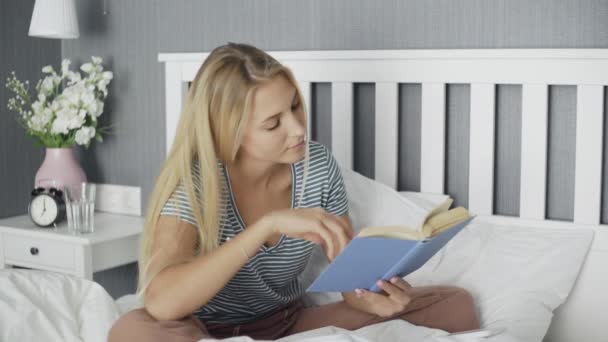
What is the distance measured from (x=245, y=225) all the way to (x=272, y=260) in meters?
0.09

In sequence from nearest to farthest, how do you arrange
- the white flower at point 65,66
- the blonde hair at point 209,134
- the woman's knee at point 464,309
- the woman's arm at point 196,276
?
the woman's arm at point 196,276 < the blonde hair at point 209,134 < the woman's knee at point 464,309 < the white flower at point 65,66

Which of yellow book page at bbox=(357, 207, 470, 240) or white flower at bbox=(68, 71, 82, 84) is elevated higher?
white flower at bbox=(68, 71, 82, 84)

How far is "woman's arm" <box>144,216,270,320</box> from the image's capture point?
1350 millimetres

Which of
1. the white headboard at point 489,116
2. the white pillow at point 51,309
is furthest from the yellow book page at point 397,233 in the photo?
the white headboard at point 489,116

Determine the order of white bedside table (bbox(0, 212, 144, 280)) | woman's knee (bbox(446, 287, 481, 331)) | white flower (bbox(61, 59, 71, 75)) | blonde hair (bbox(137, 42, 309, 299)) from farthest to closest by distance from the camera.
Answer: white flower (bbox(61, 59, 71, 75))
white bedside table (bbox(0, 212, 144, 280))
woman's knee (bbox(446, 287, 481, 331))
blonde hair (bbox(137, 42, 309, 299))

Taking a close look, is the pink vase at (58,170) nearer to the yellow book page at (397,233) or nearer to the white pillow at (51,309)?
the white pillow at (51,309)

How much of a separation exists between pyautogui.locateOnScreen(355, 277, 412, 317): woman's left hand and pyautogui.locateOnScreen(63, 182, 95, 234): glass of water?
3.27ft

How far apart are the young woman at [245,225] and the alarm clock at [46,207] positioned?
927mm

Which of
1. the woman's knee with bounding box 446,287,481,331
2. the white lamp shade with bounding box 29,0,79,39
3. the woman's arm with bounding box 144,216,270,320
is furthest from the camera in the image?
the white lamp shade with bounding box 29,0,79,39

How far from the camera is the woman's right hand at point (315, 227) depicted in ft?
4.21

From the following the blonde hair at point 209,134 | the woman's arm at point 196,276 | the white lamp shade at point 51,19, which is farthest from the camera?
the white lamp shade at point 51,19

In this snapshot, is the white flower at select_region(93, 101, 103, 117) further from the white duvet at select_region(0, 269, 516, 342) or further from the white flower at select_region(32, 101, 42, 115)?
the white duvet at select_region(0, 269, 516, 342)

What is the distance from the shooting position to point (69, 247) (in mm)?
2266

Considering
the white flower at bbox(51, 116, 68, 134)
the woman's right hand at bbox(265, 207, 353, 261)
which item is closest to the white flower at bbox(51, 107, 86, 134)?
the white flower at bbox(51, 116, 68, 134)
